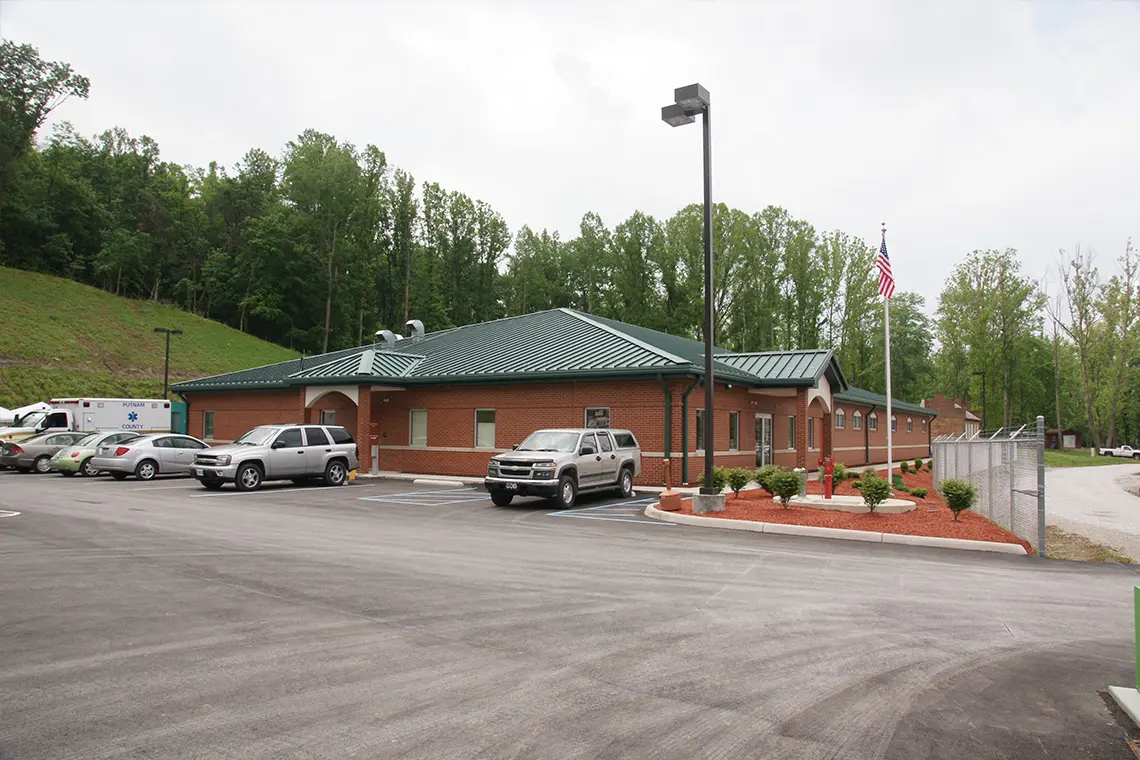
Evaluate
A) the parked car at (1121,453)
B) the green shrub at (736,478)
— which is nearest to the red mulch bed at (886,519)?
the green shrub at (736,478)

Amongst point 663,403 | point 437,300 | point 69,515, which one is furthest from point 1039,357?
point 69,515

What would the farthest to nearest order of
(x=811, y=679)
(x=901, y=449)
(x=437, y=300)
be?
(x=437, y=300) < (x=901, y=449) < (x=811, y=679)

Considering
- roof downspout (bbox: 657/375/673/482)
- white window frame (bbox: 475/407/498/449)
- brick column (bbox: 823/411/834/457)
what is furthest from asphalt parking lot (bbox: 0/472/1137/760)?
brick column (bbox: 823/411/834/457)

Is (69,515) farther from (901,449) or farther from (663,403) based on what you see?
(901,449)

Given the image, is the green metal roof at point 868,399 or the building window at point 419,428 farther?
the green metal roof at point 868,399

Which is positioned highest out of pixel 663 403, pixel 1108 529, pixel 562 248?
pixel 562 248

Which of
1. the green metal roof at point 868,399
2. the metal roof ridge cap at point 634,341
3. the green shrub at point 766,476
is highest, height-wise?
the metal roof ridge cap at point 634,341

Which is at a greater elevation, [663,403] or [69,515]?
[663,403]

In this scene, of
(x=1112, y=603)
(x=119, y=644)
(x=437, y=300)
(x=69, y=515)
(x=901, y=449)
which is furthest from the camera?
(x=437, y=300)

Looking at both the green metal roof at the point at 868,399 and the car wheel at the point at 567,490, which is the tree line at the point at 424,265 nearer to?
the green metal roof at the point at 868,399

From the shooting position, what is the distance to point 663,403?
22.7 metres

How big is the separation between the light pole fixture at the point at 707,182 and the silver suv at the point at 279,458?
39.9 ft

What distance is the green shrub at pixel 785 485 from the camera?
16297 millimetres

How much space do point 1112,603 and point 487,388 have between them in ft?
64.7
